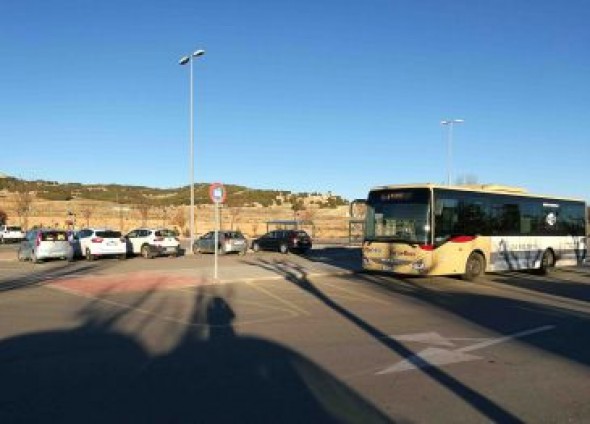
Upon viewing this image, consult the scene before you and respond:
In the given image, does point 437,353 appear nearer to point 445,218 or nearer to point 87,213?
point 445,218

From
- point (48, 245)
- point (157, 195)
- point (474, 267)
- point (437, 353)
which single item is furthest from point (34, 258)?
point (157, 195)

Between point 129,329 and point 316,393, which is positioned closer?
point 316,393

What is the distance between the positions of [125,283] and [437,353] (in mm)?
12788

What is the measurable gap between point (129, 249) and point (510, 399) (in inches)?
1201

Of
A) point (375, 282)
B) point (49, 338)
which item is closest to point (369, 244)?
point (375, 282)

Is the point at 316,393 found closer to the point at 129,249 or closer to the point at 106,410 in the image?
the point at 106,410

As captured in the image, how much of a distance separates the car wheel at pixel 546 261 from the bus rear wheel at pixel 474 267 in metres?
4.43

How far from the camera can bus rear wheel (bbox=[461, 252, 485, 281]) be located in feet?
74.1

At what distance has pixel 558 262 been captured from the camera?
88.5ft

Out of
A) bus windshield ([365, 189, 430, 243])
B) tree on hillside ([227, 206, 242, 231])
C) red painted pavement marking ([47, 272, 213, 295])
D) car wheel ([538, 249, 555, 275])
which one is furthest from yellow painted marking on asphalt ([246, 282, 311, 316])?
tree on hillside ([227, 206, 242, 231])

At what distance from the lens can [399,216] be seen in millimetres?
21922

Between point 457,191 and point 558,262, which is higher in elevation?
point 457,191

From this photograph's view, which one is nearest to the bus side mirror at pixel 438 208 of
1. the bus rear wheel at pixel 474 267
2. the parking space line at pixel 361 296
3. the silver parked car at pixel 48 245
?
the bus rear wheel at pixel 474 267

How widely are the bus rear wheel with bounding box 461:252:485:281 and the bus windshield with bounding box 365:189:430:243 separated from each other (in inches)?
90.2
